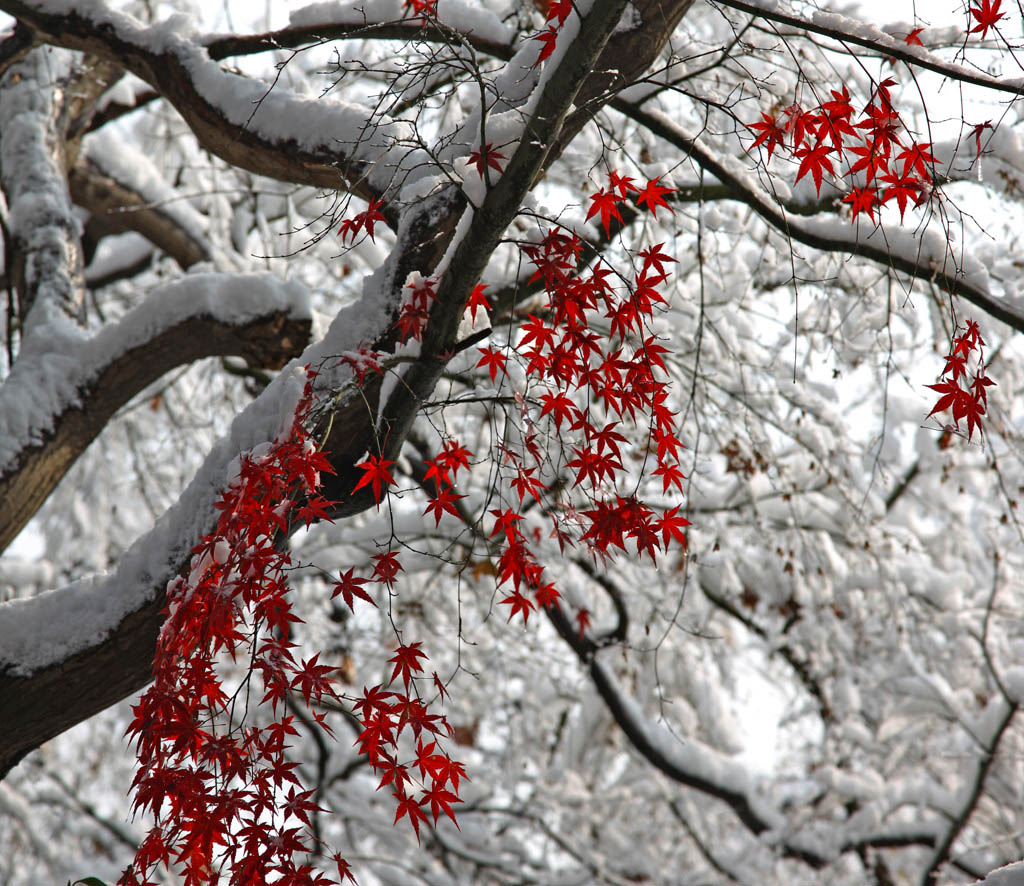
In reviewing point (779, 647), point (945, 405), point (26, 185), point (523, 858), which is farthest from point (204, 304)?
point (779, 647)

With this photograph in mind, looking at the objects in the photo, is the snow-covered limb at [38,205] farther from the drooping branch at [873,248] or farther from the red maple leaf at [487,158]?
the drooping branch at [873,248]

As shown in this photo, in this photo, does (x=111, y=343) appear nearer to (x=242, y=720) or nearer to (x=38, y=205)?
(x=38, y=205)

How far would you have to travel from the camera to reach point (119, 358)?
3008 mm

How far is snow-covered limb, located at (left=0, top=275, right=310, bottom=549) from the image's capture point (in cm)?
291

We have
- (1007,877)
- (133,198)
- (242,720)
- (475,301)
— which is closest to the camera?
(1007,877)

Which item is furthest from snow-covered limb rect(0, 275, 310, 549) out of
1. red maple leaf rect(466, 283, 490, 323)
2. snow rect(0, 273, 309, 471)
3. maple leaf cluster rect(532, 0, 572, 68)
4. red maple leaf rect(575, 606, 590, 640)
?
red maple leaf rect(575, 606, 590, 640)

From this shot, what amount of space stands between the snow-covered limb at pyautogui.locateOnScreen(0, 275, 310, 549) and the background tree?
0.01 m

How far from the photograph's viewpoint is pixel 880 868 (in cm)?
634

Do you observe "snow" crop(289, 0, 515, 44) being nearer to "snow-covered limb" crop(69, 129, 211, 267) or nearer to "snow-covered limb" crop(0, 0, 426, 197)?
"snow-covered limb" crop(0, 0, 426, 197)

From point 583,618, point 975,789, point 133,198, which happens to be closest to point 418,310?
point 583,618

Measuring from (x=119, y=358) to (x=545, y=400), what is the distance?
1.83m

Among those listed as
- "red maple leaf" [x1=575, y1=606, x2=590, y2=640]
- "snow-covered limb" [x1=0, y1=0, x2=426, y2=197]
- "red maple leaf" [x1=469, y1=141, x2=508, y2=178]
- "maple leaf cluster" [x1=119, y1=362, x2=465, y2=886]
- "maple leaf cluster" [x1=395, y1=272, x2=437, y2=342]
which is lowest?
"maple leaf cluster" [x1=119, y1=362, x2=465, y2=886]

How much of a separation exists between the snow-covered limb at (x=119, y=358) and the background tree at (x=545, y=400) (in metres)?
0.01

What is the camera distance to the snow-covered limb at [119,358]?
9.55ft
